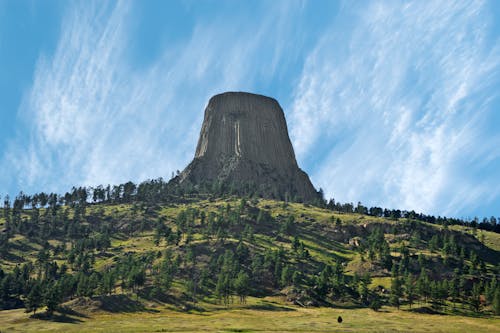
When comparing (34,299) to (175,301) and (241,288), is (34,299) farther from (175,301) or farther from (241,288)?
(241,288)

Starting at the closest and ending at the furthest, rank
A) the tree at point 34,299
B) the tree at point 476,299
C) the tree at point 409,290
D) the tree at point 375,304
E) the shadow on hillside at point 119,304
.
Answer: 1. the tree at point 34,299
2. the shadow on hillside at point 119,304
3. the tree at point 375,304
4. the tree at point 476,299
5. the tree at point 409,290

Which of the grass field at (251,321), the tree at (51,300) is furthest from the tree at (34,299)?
the grass field at (251,321)

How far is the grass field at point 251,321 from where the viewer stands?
123 m

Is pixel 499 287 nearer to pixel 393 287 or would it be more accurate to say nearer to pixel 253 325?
pixel 393 287

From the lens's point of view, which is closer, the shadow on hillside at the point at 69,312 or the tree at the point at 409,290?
the shadow on hillside at the point at 69,312

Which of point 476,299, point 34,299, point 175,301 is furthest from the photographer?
point 476,299

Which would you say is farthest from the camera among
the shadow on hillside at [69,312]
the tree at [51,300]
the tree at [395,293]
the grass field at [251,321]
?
the tree at [395,293]

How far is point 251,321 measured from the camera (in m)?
136

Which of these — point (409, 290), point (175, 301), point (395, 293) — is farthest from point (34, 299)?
point (409, 290)

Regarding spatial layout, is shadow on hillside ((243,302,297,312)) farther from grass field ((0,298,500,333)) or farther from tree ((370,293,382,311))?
tree ((370,293,382,311))

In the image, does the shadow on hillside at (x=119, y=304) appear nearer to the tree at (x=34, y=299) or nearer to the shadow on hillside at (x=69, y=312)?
the shadow on hillside at (x=69, y=312)

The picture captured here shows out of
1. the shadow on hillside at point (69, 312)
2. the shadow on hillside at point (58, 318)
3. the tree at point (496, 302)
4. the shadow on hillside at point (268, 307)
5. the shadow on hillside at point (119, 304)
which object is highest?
the tree at point (496, 302)

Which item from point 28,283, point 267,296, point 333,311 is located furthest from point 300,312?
point 28,283

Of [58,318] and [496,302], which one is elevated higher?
[496,302]
